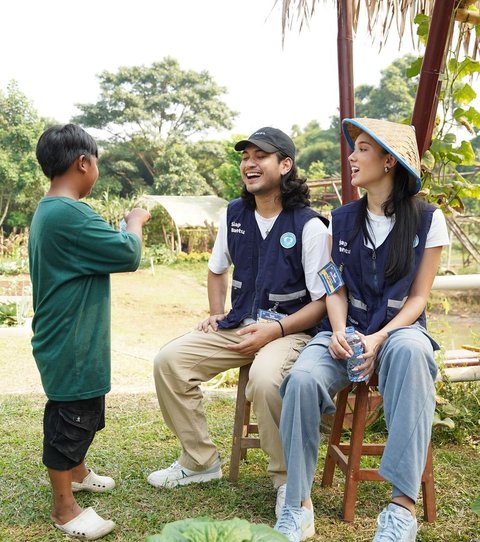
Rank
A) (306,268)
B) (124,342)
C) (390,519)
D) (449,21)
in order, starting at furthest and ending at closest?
(124,342), (449,21), (306,268), (390,519)

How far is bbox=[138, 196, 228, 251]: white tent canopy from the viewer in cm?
2048

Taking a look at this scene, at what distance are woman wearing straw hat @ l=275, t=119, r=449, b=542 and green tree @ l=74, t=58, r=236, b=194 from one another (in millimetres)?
27312

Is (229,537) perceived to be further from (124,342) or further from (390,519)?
(124,342)

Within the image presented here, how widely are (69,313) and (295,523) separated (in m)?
1.15

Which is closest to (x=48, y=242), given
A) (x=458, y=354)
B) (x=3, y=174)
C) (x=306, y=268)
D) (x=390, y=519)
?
(x=306, y=268)

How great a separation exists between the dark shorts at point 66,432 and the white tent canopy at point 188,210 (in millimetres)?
17417

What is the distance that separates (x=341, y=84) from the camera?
391 centimetres

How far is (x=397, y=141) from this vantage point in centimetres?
264

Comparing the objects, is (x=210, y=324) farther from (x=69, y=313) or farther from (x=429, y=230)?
(x=429, y=230)

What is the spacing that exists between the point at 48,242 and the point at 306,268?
1128mm

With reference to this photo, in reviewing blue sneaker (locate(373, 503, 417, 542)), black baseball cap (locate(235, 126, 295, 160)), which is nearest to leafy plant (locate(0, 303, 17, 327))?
black baseball cap (locate(235, 126, 295, 160))

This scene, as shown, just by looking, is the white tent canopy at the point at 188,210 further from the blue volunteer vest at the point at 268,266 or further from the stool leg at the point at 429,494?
the stool leg at the point at 429,494

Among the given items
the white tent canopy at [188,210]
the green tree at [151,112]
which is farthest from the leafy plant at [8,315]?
the green tree at [151,112]

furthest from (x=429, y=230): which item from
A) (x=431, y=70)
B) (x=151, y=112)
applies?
(x=151, y=112)
